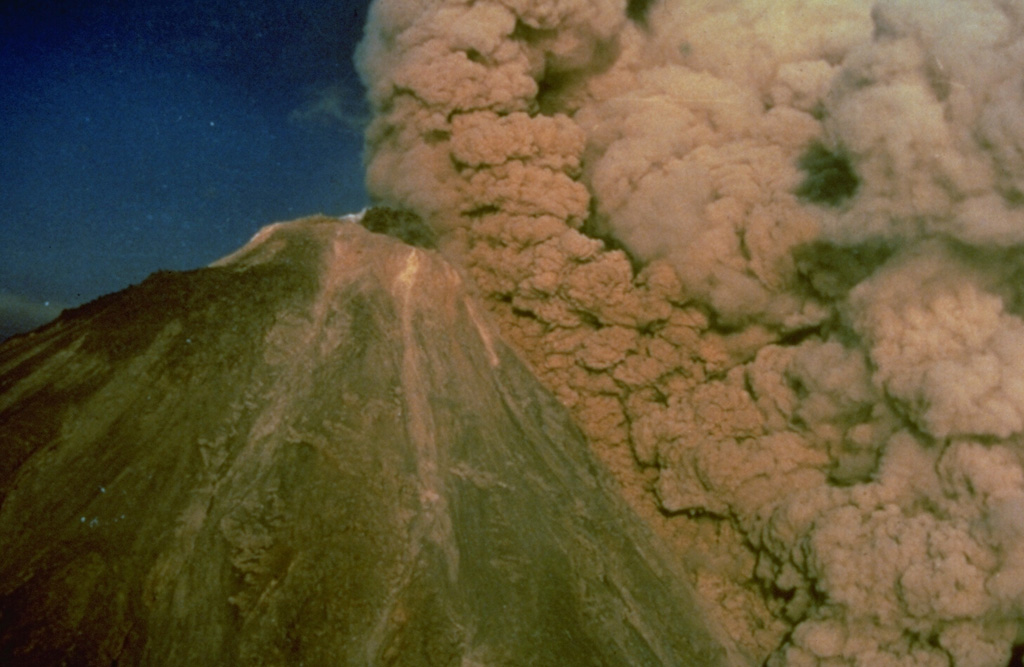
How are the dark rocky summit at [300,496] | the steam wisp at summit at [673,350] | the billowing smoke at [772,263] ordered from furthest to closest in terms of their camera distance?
the billowing smoke at [772,263] → the steam wisp at summit at [673,350] → the dark rocky summit at [300,496]

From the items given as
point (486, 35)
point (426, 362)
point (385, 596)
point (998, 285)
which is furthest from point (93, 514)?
point (998, 285)

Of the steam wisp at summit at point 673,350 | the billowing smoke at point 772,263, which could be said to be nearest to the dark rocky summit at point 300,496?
the steam wisp at summit at point 673,350

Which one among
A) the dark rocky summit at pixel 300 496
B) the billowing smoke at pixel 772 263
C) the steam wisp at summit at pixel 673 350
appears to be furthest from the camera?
the billowing smoke at pixel 772 263

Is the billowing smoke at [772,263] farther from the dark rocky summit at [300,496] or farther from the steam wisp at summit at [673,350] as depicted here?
the dark rocky summit at [300,496]

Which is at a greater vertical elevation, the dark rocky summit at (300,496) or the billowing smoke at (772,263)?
the billowing smoke at (772,263)

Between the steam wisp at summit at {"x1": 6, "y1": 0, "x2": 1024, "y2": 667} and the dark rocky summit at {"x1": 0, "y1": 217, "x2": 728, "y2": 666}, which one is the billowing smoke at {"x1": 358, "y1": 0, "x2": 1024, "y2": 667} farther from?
the dark rocky summit at {"x1": 0, "y1": 217, "x2": 728, "y2": 666}

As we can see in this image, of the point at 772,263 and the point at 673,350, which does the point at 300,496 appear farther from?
the point at 772,263

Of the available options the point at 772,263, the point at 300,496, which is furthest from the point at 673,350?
the point at 300,496
